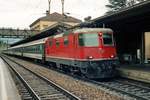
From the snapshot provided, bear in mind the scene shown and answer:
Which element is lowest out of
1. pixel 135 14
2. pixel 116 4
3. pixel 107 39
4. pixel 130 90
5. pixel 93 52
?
pixel 130 90

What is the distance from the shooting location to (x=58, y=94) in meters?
14.5

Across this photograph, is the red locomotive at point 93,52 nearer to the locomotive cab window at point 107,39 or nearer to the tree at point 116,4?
the locomotive cab window at point 107,39

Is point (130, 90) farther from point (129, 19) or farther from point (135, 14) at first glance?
point (129, 19)

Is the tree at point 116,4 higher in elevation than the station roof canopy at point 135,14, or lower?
higher

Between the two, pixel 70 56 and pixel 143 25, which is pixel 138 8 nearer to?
pixel 70 56

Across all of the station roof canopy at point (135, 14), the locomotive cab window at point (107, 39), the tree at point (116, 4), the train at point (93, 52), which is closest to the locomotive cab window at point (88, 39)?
the train at point (93, 52)

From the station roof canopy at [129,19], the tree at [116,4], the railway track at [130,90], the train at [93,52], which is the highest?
the tree at [116,4]

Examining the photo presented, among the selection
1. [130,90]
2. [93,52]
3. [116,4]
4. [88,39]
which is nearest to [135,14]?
[88,39]

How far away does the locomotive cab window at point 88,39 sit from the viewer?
65.0 ft

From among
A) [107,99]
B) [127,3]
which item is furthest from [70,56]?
[127,3]

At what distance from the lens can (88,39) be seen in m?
19.9

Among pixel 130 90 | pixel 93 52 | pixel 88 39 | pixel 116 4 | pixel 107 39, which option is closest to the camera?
pixel 130 90

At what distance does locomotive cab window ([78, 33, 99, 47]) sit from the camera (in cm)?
1981

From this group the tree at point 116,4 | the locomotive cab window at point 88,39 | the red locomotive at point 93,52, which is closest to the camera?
the red locomotive at point 93,52
